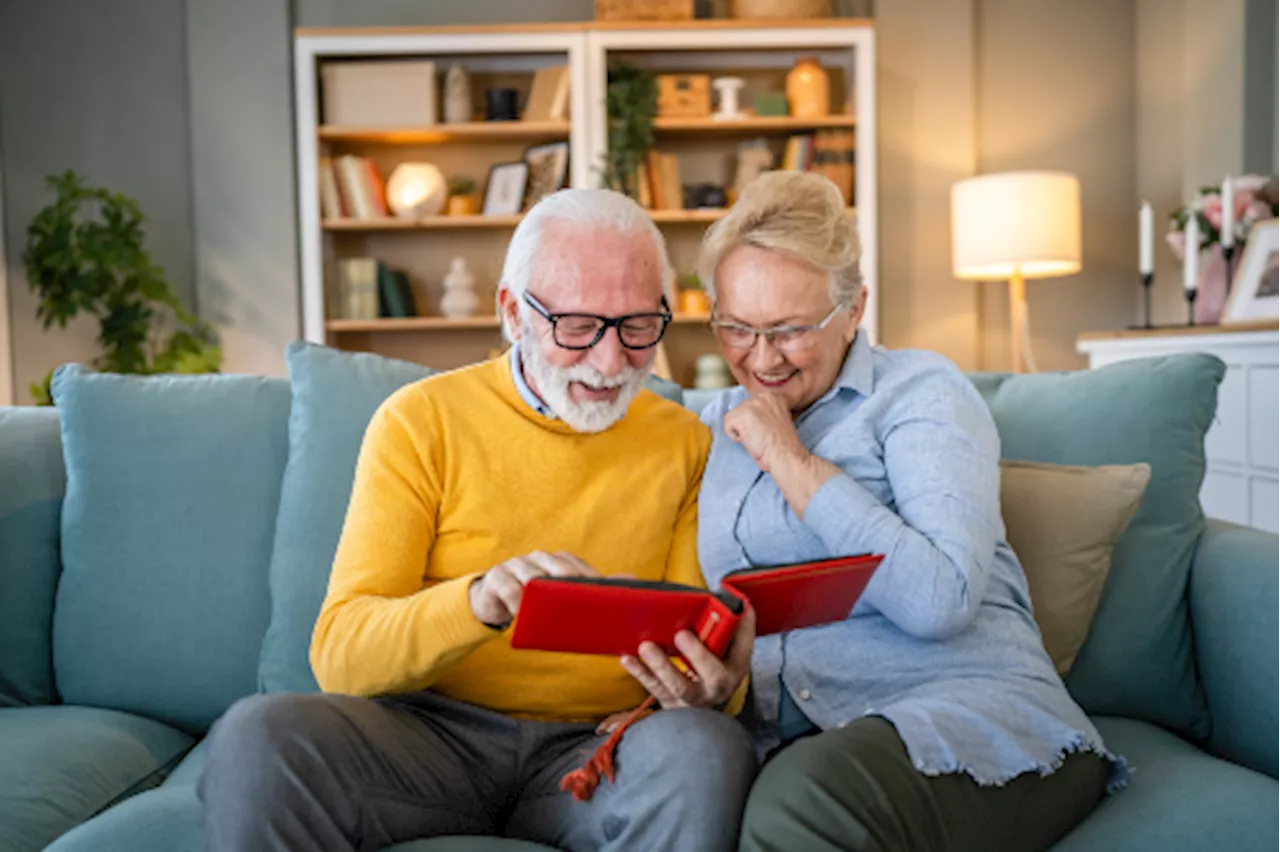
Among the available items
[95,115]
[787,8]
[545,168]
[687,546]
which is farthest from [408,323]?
[687,546]

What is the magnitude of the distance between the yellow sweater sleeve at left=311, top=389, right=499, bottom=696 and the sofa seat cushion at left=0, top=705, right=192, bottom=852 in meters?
0.40

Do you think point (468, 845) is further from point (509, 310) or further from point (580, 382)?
point (509, 310)

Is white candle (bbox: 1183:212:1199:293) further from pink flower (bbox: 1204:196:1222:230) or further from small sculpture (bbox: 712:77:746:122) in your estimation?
small sculpture (bbox: 712:77:746:122)

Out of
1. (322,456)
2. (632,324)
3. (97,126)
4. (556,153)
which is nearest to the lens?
(632,324)

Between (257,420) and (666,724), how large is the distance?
0.94m

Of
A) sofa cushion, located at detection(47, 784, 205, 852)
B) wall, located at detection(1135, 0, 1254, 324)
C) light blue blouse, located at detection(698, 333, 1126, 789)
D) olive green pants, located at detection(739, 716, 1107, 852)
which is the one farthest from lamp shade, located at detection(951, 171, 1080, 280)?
sofa cushion, located at detection(47, 784, 205, 852)

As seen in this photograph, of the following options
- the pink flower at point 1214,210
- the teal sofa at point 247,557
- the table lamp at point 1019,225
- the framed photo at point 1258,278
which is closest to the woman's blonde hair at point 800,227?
the teal sofa at point 247,557

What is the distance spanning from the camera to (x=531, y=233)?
1.38m

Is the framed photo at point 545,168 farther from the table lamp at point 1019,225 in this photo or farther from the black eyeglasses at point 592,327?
the black eyeglasses at point 592,327

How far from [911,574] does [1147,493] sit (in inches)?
23.8

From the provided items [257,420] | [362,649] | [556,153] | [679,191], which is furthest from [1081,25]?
[362,649]

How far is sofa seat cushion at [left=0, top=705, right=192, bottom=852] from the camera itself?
1.31 m

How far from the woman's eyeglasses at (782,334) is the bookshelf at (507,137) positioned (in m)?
2.56

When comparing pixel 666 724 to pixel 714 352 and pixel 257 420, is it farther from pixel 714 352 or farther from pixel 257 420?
pixel 714 352
